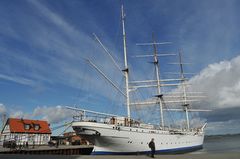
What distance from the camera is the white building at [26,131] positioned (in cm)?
6656

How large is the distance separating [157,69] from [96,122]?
36.4m

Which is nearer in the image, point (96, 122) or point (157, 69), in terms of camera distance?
point (96, 122)

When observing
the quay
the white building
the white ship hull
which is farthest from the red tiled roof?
the white ship hull

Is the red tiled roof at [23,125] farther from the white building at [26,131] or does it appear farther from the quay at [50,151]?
the quay at [50,151]

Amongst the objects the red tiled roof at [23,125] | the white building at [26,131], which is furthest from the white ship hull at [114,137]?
the red tiled roof at [23,125]

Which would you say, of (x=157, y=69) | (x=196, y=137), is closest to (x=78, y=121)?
(x=157, y=69)

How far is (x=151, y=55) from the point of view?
211ft

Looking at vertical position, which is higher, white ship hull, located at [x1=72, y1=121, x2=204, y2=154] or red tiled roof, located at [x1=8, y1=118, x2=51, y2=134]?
red tiled roof, located at [x1=8, y1=118, x2=51, y2=134]

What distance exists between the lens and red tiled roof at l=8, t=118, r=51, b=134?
67.6 meters

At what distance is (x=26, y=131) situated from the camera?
68812 mm

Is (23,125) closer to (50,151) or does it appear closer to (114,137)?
(50,151)

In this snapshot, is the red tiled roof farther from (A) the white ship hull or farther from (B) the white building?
(A) the white ship hull

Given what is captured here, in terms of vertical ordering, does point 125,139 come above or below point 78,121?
below

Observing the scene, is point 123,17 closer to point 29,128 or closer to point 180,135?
point 180,135
